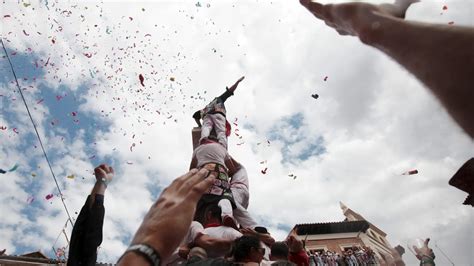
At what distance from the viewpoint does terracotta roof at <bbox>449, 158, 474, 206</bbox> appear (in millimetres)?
1189

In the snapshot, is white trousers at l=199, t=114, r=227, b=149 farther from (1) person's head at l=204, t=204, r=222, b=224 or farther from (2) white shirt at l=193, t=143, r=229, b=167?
(1) person's head at l=204, t=204, r=222, b=224

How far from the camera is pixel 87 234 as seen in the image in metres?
2.53

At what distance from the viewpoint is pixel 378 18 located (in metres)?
0.91

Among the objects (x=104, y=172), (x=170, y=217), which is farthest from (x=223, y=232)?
(x=170, y=217)

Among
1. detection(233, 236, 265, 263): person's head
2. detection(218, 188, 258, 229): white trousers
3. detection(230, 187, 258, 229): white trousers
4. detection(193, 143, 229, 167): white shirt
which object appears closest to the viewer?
detection(233, 236, 265, 263): person's head

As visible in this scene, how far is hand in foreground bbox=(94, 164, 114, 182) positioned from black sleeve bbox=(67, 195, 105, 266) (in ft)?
0.58

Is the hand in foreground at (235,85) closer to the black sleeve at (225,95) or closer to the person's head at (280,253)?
the black sleeve at (225,95)

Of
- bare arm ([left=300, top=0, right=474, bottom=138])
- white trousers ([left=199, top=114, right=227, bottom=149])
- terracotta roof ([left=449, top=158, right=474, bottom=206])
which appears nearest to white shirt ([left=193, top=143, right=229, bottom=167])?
white trousers ([left=199, top=114, right=227, bottom=149])

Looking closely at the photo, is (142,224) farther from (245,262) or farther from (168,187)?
(245,262)

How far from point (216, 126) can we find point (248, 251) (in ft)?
13.9

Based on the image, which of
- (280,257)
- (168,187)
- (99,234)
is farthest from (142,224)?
(280,257)

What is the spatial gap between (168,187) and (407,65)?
857 millimetres

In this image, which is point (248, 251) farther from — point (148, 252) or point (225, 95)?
point (225, 95)

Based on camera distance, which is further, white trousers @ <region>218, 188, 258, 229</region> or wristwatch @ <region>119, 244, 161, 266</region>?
white trousers @ <region>218, 188, 258, 229</region>
